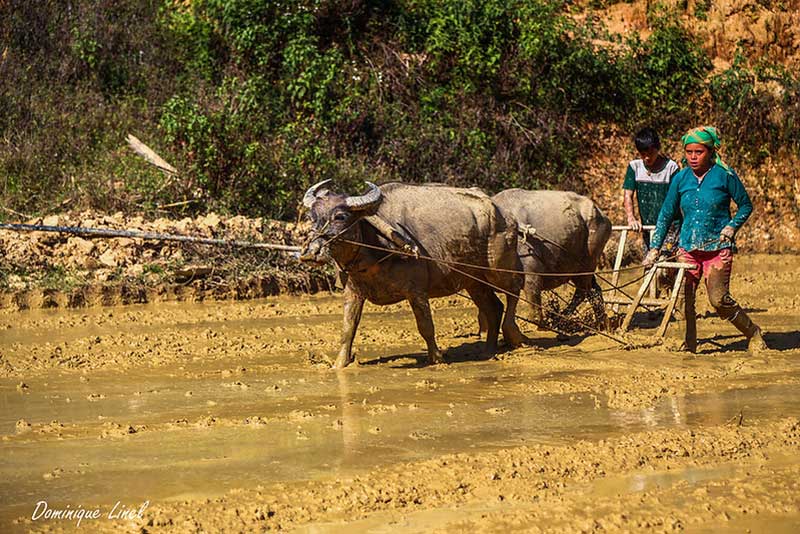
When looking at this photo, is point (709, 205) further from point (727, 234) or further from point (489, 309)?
point (489, 309)

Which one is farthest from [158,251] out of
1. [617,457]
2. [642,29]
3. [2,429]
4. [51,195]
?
[642,29]

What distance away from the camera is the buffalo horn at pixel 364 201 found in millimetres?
8078

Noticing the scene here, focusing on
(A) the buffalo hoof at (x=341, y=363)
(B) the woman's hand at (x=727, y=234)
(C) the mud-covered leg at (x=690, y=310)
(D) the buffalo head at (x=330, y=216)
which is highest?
(B) the woman's hand at (x=727, y=234)

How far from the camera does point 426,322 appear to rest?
8.56 metres

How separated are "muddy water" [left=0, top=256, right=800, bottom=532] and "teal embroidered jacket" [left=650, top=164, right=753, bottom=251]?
100cm

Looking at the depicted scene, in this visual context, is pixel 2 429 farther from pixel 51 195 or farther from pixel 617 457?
pixel 51 195

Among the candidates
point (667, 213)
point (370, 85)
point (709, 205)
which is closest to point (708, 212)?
point (709, 205)

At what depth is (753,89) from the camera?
1853 cm

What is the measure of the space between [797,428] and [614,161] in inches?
475

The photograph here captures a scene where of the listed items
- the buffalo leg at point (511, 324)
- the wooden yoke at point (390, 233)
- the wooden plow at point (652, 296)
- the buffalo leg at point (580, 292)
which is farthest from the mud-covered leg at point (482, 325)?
the wooden yoke at point (390, 233)

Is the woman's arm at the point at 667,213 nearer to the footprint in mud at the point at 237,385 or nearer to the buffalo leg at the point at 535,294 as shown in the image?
the buffalo leg at the point at 535,294

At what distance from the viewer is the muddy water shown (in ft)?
16.6

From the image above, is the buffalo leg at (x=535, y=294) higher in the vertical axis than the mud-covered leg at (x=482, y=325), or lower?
higher

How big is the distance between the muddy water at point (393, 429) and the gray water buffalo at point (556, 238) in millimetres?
571
